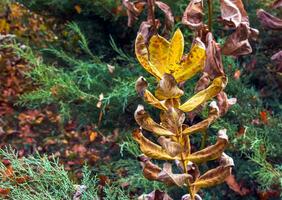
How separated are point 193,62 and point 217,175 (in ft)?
0.96

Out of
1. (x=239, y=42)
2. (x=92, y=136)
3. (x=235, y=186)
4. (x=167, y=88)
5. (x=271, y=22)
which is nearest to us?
(x=167, y=88)

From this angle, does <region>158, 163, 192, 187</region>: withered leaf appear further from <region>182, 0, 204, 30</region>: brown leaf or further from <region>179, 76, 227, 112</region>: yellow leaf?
<region>182, 0, 204, 30</region>: brown leaf

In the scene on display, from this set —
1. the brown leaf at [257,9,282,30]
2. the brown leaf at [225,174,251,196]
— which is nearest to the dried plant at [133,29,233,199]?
the brown leaf at [257,9,282,30]

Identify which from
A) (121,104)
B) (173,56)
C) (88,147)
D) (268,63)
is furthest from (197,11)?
(88,147)

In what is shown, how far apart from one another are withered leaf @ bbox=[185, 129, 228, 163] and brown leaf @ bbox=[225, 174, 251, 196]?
1.33 m

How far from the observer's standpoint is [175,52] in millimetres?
1271

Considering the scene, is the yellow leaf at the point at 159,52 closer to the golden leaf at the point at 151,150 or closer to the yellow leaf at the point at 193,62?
the yellow leaf at the point at 193,62

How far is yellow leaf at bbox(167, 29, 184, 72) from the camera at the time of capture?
1.27 metres

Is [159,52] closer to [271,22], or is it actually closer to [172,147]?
[172,147]

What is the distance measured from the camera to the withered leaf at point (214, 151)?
1.32 metres

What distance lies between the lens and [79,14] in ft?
12.5

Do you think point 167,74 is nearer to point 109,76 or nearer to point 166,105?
point 166,105

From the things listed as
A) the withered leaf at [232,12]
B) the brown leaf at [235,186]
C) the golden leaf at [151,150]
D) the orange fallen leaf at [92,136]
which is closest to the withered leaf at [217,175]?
the golden leaf at [151,150]

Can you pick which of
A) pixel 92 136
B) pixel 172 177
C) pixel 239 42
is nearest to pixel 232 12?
pixel 239 42
